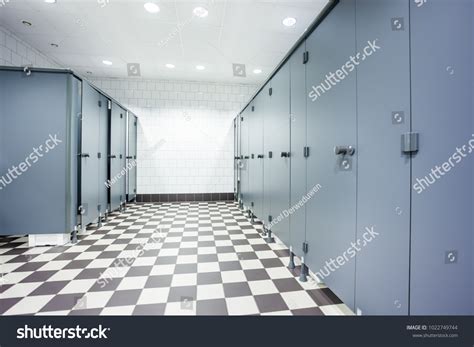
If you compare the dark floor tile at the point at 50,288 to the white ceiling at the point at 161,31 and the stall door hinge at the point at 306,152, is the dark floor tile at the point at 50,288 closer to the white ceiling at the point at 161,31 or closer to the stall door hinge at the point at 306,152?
the stall door hinge at the point at 306,152

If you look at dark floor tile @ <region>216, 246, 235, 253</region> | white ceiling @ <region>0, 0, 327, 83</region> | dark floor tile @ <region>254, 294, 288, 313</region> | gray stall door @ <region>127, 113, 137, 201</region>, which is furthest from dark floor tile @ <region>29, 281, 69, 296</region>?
gray stall door @ <region>127, 113, 137, 201</region>

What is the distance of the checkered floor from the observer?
1633mm

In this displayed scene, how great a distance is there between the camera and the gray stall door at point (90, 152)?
302cm

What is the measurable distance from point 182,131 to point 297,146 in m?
4.64

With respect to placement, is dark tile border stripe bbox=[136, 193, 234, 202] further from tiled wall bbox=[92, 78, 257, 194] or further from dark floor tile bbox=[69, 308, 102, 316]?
dark floor tile bbox=[69, 308, 102, 316]

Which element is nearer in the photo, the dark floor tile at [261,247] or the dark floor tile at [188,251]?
the dark floor tile at [188,251]

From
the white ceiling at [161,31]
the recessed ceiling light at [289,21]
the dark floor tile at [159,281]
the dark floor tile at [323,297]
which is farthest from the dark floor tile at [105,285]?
the recessed ceiling light at [289,21]

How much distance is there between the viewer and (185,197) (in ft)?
20.5

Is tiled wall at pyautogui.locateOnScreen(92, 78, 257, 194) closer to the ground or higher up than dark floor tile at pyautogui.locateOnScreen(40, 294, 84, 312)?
higher up

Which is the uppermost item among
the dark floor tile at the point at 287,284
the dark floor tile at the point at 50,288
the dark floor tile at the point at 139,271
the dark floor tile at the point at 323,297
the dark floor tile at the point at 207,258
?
the dark floor tile at the point at 207,258

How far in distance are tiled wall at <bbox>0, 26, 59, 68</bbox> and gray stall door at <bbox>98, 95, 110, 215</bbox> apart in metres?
1.73

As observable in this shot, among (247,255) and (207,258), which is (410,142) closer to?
(247,255)

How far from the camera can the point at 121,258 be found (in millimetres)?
2494

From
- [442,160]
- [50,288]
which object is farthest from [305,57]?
[50,288]
